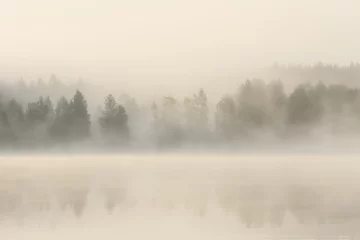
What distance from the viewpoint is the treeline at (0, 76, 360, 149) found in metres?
2.64

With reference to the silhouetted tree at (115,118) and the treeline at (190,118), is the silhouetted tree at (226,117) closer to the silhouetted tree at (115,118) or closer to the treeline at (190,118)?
the treeline at (190,118)

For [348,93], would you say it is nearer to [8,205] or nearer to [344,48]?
[344,48]

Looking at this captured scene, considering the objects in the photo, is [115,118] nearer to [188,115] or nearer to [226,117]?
[188,115]

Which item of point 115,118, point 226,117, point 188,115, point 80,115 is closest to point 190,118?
point 188,115

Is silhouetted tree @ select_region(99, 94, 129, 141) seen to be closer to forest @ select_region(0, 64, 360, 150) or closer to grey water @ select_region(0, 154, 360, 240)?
forest @ select_region(0, 64, 360, 150)

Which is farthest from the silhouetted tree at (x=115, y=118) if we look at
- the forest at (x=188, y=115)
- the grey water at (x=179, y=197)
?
the grey water at (x=179, y=197)

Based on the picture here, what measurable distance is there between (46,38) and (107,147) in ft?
2.25

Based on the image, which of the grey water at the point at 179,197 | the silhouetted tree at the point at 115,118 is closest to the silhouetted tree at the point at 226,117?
the grey water at the point at 179,197

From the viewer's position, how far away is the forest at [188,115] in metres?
2.64

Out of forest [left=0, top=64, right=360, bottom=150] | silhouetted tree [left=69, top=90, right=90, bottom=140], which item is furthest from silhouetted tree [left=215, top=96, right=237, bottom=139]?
silhouetted tree [left=69, top=90, right=90, bottom=140]

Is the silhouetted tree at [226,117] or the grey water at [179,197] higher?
the silhouetted tree at [226,117]

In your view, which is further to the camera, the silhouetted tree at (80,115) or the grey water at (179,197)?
the silhouetted tree at (80,115)

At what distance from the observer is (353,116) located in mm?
2631

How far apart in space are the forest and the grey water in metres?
0.10
